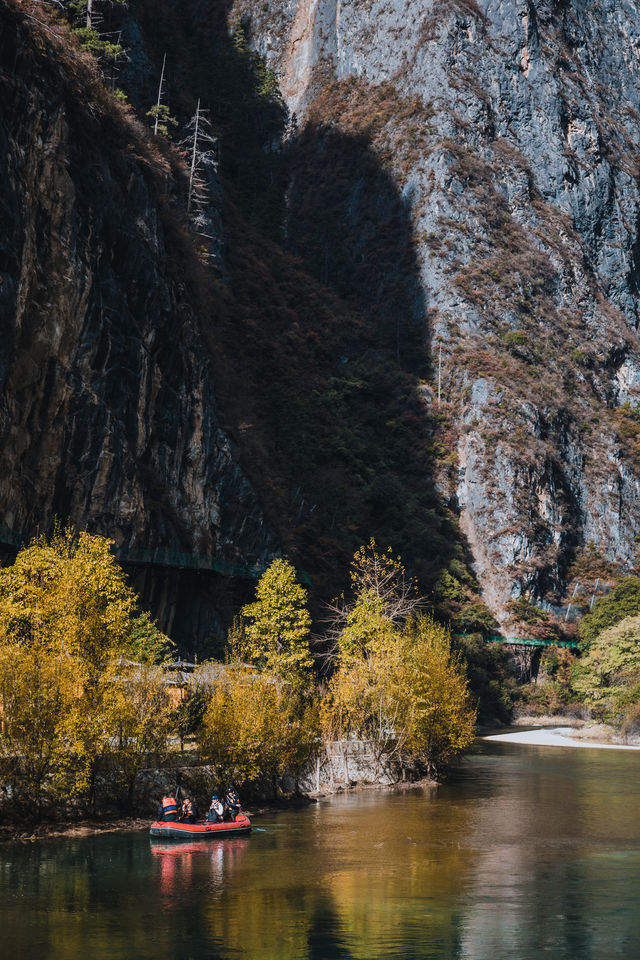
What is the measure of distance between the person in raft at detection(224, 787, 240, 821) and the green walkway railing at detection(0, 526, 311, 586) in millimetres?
20012

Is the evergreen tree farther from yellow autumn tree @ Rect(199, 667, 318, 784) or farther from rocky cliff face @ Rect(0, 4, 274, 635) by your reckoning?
yellow autumn tree @ Rect(199, 667, 318, 784)

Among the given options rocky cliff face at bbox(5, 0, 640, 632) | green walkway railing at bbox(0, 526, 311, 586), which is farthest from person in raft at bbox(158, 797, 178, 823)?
rocky cliff face at bbox(5, 0, 640, 632)

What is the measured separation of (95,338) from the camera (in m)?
63.9

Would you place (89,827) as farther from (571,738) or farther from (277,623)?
(571,738)

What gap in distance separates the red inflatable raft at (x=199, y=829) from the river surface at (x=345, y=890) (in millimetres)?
443

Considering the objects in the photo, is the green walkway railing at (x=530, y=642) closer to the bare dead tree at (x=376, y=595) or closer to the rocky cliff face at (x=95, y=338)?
the bare dead tree at (x=376, y=595)

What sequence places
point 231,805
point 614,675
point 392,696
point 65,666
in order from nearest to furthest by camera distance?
point 65,666, point 231,805, point 392,696, point 614,675

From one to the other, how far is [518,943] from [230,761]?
1938 cm

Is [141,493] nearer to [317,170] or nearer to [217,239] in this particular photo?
[217,239]

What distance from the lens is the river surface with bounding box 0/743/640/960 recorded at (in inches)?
905

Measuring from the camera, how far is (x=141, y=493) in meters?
67.9

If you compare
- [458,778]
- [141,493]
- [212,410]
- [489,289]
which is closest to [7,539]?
[141,493]

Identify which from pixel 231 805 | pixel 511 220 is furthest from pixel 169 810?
pixel 511 220

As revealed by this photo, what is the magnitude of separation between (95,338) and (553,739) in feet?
179
